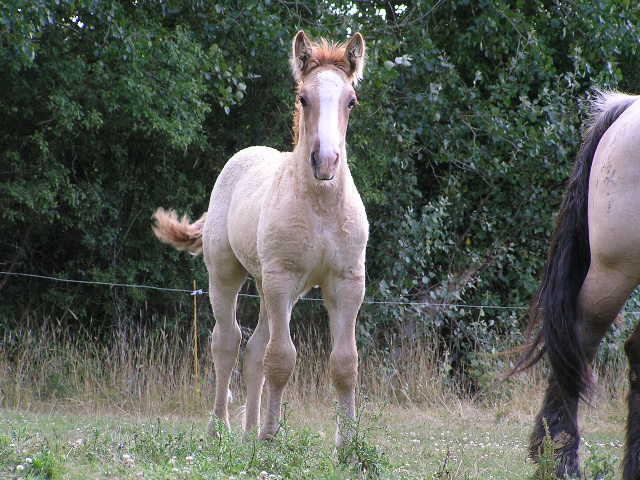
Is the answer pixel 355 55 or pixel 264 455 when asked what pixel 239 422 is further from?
pixel 355 55

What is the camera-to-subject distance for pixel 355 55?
4.58 m

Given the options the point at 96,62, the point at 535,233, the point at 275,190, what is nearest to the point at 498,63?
the point at 535,233

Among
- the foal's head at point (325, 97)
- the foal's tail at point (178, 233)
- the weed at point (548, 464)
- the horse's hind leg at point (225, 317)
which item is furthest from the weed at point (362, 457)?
the foal's tail at point (178, 233)

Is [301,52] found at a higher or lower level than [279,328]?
higher

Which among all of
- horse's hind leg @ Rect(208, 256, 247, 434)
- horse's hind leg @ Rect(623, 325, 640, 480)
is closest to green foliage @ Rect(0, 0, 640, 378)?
horse's hind leg @ Rect(208, 256, 247, 434)

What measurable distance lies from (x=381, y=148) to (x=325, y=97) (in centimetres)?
571

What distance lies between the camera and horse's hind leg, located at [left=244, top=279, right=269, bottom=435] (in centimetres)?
545

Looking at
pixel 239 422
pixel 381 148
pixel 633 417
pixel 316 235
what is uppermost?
pixel 381 148

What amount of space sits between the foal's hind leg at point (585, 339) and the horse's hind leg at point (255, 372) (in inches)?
80.6

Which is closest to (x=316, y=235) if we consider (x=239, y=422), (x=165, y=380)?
(x=239, y=422)

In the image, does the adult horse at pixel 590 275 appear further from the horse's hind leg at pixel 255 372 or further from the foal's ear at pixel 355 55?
the horse's hind leg at pixel 255 372

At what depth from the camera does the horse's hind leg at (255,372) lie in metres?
5.45

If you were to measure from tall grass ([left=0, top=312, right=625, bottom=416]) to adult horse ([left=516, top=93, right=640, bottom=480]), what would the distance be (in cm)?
377

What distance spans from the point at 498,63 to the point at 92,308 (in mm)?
6177
